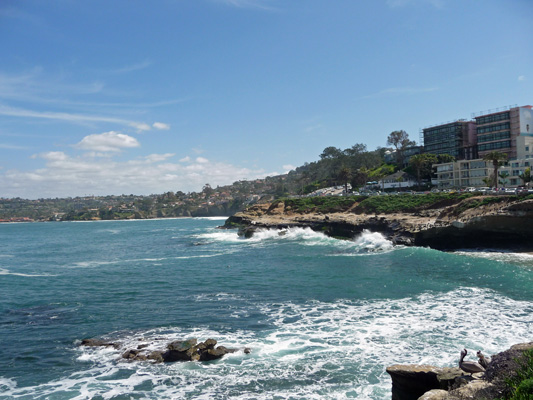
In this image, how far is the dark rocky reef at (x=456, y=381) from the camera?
384 inches

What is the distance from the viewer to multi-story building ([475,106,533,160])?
3263 inches

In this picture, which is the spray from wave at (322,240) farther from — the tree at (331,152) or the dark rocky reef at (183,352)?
the tree at (331,152)

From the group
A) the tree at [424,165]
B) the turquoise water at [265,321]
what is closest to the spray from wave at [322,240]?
the turquoise water at [265,321]

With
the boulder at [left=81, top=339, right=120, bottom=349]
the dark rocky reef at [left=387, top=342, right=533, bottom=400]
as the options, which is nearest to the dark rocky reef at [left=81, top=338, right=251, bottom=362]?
the boulder at [left=81, top=339, right=120, bottom=349]

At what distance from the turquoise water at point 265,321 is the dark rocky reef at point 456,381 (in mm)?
1802

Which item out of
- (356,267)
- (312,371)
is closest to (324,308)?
(312,371)

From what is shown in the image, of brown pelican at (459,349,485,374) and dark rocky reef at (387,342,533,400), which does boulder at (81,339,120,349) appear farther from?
brown pelican at (459,349,485,374)

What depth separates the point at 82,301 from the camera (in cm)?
2738

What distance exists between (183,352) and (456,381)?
1084 cm

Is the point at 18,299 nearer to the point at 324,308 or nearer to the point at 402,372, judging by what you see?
the point at 324,308

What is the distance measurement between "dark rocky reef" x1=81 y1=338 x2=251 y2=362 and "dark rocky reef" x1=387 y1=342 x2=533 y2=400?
24.0 feet

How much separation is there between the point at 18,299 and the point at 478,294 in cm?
3250

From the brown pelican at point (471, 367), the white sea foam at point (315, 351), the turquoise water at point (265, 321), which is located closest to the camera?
the brown pelican at point (471, 367)

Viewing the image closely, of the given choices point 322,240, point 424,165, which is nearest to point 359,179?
point 424,165
